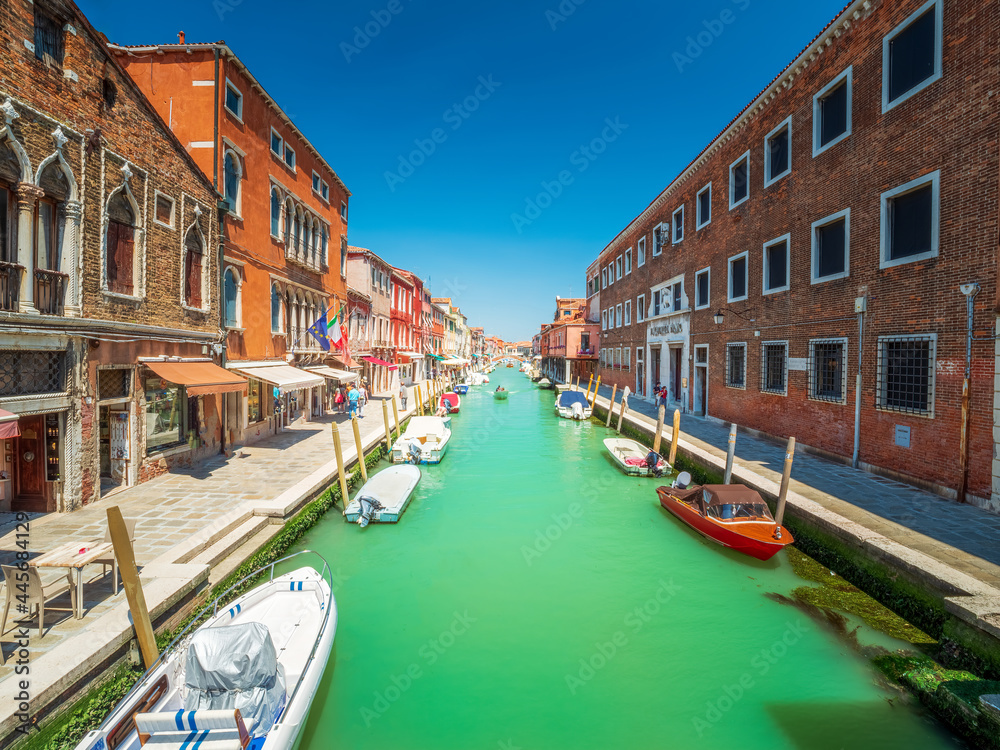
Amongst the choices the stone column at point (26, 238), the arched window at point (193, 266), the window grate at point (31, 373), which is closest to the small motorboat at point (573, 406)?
the arched window at point (193, 266)

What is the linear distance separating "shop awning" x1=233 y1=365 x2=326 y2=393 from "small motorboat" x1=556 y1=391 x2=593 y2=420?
52.8ft

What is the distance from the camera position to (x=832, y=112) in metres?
12.8

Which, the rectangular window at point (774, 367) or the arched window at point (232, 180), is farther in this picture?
the rectangular window at point (774, 367)

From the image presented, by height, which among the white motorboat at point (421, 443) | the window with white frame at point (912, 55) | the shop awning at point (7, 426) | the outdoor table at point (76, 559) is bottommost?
the white motorboat at point (421, 443)

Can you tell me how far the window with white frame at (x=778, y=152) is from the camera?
14.6 metres

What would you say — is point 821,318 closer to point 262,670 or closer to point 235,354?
point 262,670

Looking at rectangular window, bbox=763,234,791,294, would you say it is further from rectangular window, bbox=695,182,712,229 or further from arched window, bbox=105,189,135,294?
arched window, bbox=105,189,135,294

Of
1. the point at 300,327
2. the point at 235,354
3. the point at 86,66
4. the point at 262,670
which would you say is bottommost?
the point at 262,670

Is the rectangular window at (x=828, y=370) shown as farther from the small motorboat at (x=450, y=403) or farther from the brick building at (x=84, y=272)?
the small motorboat at (x=450, y=403)

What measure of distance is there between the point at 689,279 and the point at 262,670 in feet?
70.8

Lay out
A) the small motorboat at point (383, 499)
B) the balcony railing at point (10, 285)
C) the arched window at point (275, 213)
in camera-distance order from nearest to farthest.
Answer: the balcony railing at point (10, 285)
the small motorboat at point (383, 499)
the arched window at point (275, 213)

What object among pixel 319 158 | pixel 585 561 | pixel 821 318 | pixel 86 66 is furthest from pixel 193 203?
pixel 821 318

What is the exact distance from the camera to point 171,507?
8.88m

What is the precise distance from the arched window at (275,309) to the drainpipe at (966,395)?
17851 mm
